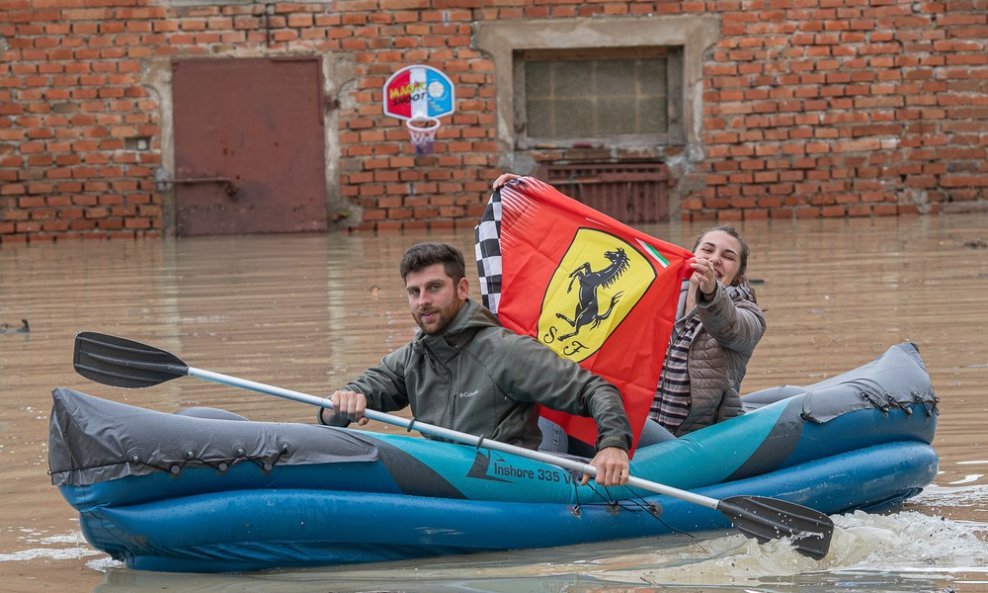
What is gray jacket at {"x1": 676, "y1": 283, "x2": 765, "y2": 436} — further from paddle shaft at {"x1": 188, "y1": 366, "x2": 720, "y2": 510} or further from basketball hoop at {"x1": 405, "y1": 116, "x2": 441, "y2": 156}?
basketball hoop at {"x1": 405, "y1": 116, "x2": 441, "y2": 156}

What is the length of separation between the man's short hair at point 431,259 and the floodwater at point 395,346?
820 mm

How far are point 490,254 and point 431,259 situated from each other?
0.56 meters

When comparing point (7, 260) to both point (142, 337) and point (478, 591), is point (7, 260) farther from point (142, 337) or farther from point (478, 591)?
point (478, 591)

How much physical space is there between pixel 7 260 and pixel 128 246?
131 cm

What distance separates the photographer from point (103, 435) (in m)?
4.08

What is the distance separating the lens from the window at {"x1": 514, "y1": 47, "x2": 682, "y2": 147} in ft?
49.8

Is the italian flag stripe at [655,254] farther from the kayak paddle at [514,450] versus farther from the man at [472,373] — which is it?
the kayak paddle at [514,450]

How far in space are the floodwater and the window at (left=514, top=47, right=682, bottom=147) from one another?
4.12ft

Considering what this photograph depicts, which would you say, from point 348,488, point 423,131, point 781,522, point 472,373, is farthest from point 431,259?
point 423,131

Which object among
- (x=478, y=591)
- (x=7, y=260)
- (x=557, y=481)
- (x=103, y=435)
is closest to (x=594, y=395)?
(x=557, y=481)

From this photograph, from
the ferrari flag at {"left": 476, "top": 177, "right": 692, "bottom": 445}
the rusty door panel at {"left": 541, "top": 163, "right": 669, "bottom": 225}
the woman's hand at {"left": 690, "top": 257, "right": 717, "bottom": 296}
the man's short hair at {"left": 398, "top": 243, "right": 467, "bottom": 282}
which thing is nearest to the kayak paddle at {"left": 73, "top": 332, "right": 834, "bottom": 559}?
the ferrari flag at {"left": 476, "top": 177, "right": 692, "bottom": 445}

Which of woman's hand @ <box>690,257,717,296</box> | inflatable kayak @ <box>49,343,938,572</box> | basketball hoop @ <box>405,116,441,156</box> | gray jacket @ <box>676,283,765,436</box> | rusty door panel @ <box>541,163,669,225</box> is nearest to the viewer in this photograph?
inflatable kayak @ <box>49,343,938,572</box>

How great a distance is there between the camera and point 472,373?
4520 mm

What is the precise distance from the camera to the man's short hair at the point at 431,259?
4477 mm
